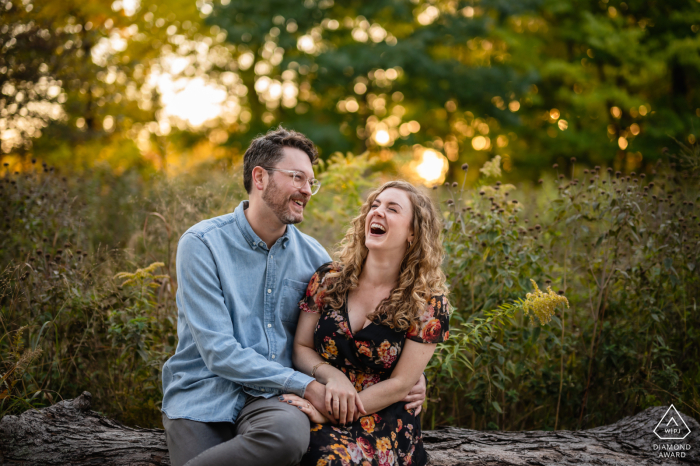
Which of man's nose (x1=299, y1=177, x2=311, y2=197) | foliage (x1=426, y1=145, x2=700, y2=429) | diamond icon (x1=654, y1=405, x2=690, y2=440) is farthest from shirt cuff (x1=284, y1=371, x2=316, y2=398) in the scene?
diamond icon (x1=654, y1=405, x2=690, y2=440)

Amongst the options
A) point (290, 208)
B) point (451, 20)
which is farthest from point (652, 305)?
point (451, 20)

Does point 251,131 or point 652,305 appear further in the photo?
point 251,131

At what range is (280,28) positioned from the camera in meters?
13.1

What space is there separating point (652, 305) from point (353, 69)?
11.0m

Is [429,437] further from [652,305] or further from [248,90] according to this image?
[248,90]

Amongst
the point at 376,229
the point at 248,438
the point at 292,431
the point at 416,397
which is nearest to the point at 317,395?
the point at 292,431

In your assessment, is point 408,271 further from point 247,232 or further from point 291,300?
point 247,232

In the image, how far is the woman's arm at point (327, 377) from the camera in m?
2.37

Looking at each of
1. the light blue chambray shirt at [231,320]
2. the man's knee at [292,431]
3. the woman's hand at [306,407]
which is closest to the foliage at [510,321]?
the light blue chambray shirt at [231,320]

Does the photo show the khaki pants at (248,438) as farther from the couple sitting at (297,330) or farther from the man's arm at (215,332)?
the man's arm at (215,332)

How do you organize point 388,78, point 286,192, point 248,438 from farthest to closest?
point 388,78 < point 286,192 < point 248,438

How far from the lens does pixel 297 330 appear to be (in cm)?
273

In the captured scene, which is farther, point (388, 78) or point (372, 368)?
point (388, 78)

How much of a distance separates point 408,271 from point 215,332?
102cm
